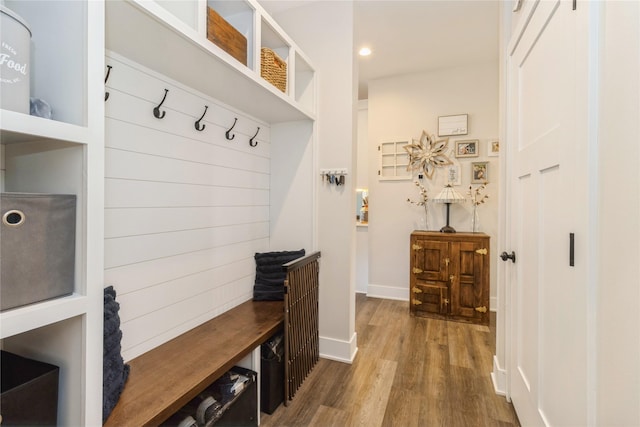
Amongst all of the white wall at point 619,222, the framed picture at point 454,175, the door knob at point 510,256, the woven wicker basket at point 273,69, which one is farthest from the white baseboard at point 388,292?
the white wall at point 619,222

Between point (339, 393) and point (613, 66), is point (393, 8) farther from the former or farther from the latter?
point (339, 393)

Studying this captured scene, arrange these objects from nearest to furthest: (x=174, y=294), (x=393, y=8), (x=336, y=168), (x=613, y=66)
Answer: (x=613, y=66) → (x=174, y=294) → (x=336, y=168) → (x=393, y=8)

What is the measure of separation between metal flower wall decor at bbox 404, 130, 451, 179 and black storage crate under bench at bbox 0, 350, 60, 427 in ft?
12.1

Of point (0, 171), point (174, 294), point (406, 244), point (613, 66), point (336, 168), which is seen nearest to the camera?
point (613, 66)

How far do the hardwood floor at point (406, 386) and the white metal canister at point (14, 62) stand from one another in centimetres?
174

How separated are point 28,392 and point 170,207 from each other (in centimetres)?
95

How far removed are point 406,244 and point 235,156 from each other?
2588 mm

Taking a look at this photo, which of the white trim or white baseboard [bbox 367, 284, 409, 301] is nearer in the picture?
the white trim

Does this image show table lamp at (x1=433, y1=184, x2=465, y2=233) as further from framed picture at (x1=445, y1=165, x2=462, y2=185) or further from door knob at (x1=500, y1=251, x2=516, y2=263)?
door knob at (x1=500, y1=251, x2=516, y2=263)

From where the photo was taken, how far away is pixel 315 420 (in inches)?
66.2

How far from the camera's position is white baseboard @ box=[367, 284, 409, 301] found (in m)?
3.88

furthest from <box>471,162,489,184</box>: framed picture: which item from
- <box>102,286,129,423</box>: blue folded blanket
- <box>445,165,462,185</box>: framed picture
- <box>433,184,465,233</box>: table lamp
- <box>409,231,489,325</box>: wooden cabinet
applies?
<box>102,286,129,423</box>: blue folded blanket

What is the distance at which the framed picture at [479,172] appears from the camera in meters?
3.53

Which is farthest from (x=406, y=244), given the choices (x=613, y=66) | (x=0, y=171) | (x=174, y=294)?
(x=0, y=171)
